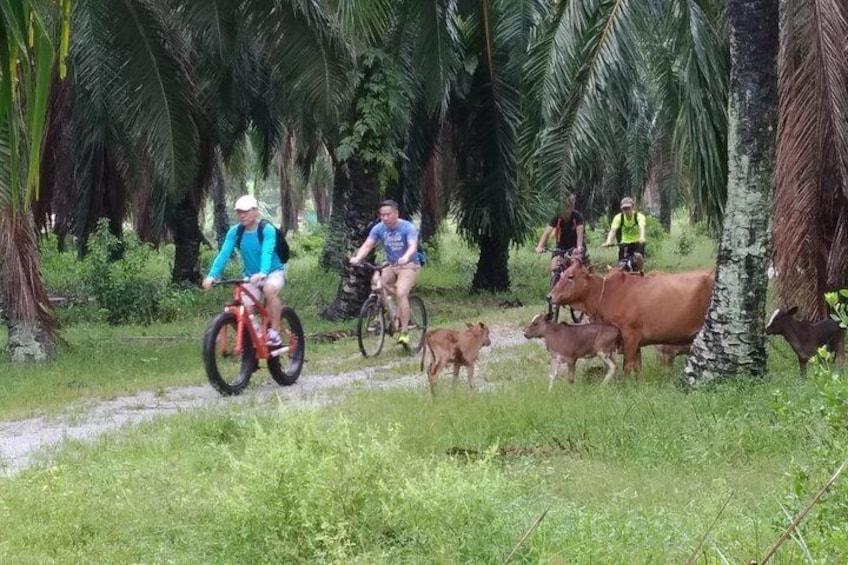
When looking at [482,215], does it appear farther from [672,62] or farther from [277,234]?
[277,234]

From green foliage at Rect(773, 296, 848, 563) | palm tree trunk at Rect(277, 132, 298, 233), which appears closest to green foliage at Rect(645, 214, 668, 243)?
palm tree trunk at Rect(277, 132, 298, 233)

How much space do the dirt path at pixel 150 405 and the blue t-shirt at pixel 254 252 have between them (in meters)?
1.28

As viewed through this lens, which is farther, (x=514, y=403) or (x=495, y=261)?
(x=495, y=261)

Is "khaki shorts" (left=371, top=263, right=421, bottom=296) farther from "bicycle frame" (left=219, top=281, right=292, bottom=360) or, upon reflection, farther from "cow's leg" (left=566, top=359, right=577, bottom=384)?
"cow's leg" (left=566, top=359, right=577, bottom=384)

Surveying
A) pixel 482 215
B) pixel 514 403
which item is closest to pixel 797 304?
pixel 514 403

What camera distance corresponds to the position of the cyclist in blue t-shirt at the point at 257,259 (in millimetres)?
11344

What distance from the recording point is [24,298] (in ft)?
45.4

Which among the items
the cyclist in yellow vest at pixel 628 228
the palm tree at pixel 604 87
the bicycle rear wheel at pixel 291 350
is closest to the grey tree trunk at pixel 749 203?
the palm tree at pixel 604 87

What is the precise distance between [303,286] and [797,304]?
14698mm

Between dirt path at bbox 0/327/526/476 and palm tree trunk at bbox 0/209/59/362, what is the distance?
296 centimetres

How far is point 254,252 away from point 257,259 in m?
0.08

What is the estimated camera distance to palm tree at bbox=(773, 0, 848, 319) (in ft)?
32.7

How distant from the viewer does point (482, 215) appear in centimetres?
2092

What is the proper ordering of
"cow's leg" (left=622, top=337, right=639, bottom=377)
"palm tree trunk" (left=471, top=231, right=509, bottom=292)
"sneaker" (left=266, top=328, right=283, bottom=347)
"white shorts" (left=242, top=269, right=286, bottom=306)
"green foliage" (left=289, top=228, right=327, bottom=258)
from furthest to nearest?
"green foliage" (left=289, top=228, right=327, bottom=258)
"palm tree trunk" (left=471, top=231, right=509, bottom=292)
"sneaker" (left=266, top=328, right=283, bottom=347)
"white shorts" (left=242, top=269, right=286, bottom=306)
"cow's leg" (left=622, top=337, right=639, bottom=377)
